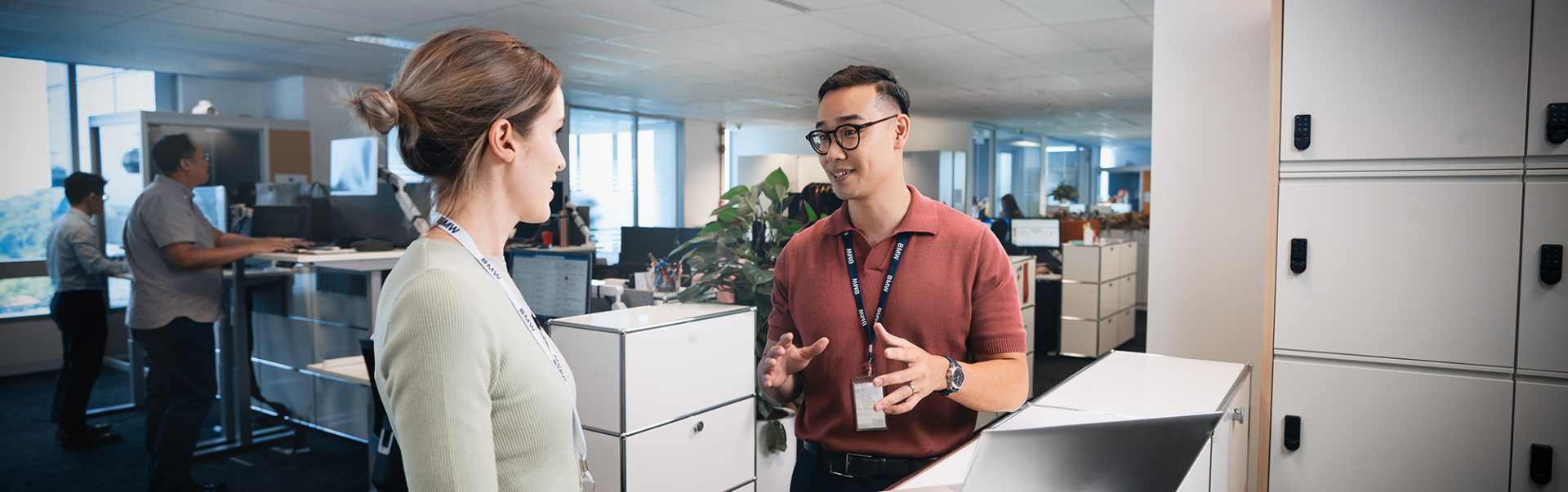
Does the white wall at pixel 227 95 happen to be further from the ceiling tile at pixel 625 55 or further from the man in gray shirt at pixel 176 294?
the man in gray shirt at pixel 176 294

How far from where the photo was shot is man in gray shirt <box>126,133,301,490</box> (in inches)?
148

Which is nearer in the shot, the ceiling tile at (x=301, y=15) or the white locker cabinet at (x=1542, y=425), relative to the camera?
the white locker cabinet at (x=1542, y=425)

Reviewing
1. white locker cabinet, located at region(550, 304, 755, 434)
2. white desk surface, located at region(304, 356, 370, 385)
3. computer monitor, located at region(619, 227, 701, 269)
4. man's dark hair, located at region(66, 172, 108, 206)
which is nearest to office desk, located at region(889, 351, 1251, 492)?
white locker cabinet, located at region(550, 304, 755, 434)

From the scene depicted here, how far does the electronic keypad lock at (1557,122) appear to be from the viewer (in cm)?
207

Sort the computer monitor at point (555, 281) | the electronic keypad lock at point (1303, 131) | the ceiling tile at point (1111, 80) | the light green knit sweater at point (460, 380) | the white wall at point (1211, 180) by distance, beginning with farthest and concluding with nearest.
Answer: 1. the ceiling tile at point (1111, 80)
2. the computer monitor at point (555, 281)
3. the white wall at point (1211, 180)
4. the electronic keypad lock at point (1303, 131)
5. the light green knit sweater at point (460, 380)

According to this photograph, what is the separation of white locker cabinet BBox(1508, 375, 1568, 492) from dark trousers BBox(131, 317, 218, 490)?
4596mm

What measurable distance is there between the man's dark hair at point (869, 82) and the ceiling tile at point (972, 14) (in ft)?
12.6

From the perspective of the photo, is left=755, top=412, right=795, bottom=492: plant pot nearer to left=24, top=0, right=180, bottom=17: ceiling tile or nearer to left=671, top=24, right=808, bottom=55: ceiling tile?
left=671, top=24, right=808, bottom=55: ceiling tile

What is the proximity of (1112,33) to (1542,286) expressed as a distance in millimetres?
4390

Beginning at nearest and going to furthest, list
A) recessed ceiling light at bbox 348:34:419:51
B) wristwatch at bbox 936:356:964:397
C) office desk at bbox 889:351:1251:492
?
1. wristwatch at bbox 936:356:964:397
2. office desk at bbox 889:351:1251:492
3. recessed ceiling light at bbox 348:34:419:51

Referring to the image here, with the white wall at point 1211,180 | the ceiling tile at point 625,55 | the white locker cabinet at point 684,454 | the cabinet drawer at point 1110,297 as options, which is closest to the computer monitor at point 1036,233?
the cabinet drawer at point 1110,297

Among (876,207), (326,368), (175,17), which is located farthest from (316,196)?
(876,207)

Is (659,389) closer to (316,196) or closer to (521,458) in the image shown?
(521,458)

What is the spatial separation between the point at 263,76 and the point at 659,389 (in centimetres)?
761
